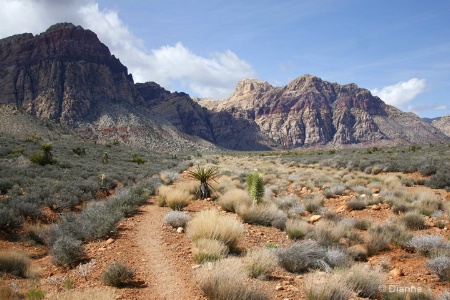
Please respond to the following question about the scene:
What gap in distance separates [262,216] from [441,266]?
4.77 metres

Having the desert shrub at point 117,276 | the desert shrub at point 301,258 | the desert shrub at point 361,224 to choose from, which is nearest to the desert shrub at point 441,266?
the desert shrub at point 301,258

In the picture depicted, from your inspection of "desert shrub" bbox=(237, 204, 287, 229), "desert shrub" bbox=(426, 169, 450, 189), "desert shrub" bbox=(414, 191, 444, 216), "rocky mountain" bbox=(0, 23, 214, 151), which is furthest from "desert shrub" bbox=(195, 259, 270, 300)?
"rocky mountain" bbox=(0, 23, 214, 151)

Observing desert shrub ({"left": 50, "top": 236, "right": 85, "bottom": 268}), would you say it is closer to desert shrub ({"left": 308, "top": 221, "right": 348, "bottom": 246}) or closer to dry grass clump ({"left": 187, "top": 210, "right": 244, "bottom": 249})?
dry grass clump ({"left": 187, "top": 210, "right": 244, "bottom": 249})

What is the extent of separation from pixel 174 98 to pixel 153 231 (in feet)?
584

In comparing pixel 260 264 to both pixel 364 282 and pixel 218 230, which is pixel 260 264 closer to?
pixel 218 230

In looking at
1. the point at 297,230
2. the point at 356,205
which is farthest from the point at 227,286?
the point at 356,205

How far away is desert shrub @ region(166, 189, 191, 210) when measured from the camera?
11.1 metres

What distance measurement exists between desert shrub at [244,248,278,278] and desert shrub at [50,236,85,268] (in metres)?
3.60

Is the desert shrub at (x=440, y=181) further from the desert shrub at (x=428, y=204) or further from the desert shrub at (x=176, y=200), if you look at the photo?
the desert shrub at (x=176, y=200)

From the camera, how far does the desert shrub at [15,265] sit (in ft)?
19.5

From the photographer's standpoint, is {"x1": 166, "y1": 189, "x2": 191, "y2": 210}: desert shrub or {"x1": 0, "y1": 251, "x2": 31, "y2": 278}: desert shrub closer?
{"x1": 0, "y1": 251, "x2": 31, "y2": 278}: desert shrub

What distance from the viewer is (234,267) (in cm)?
513

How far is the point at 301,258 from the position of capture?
6.53 metres

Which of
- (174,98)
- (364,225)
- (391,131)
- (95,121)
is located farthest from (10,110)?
(391,131)
